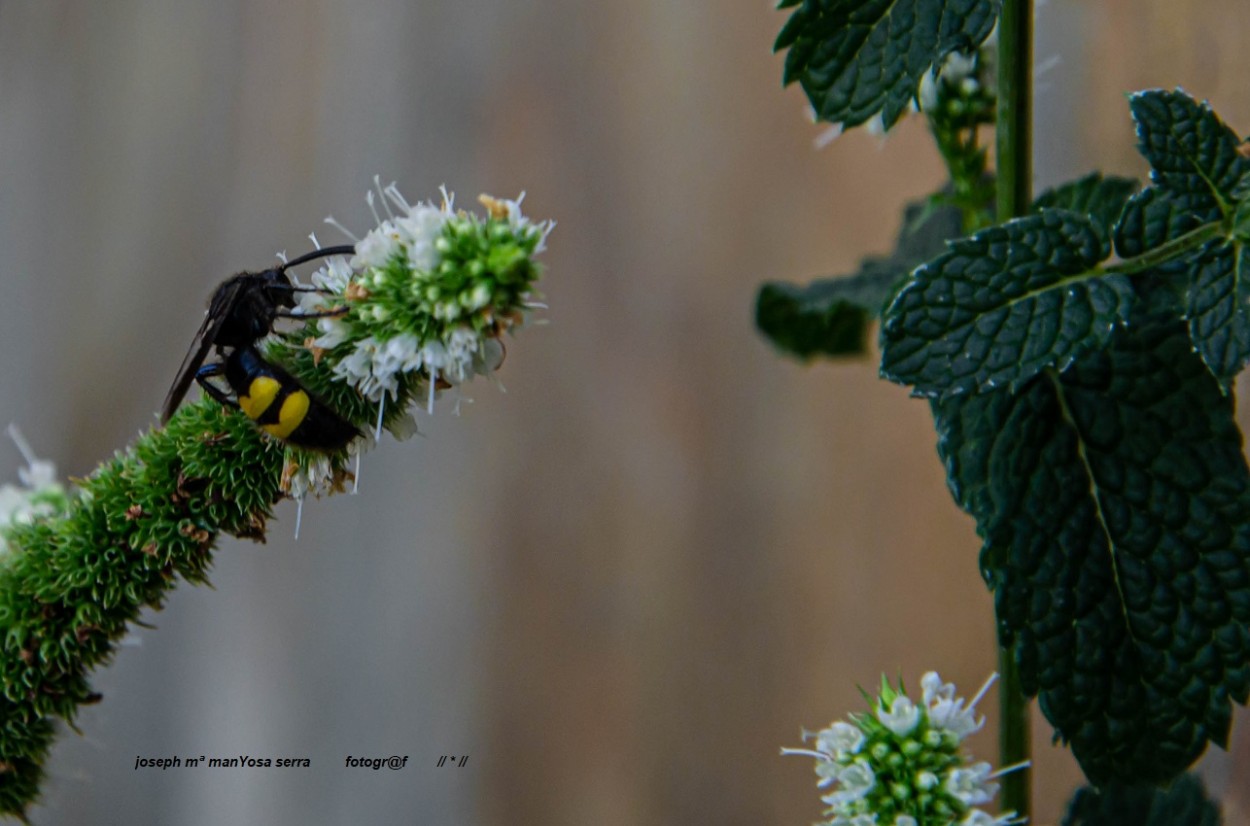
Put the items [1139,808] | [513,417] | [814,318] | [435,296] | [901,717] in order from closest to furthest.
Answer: [435,296] → [901,717] → [1139,808] → [814,318] → [513,417]

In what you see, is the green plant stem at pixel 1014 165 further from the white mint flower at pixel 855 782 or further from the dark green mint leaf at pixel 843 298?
the dark green mint leaf at pixel 843 298

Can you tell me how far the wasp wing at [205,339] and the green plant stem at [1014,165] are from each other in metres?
0.41

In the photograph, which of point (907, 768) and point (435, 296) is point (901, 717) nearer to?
point (907, 768)

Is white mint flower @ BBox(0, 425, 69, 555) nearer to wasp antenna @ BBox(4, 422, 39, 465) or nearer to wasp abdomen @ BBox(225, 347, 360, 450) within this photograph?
wasp antenna @ BBox(4, 422, 39, 465)

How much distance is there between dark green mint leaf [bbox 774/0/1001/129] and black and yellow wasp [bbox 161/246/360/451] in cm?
24

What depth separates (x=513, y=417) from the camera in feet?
4.99

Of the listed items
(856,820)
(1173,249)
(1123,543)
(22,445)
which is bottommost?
(856,820)

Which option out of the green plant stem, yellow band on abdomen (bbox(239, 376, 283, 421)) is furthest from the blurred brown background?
yellow band on abdomen (bbox(239, 376, 283, 421))

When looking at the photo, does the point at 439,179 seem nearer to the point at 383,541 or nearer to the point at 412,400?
the point at 383,541

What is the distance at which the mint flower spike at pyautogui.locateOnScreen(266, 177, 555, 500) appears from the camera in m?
0.45

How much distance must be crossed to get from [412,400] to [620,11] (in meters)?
1.14

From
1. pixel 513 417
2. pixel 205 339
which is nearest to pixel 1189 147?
pixel 205 339

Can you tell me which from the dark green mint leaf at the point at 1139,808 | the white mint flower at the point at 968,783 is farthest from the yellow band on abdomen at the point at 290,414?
the dark green mint leaf at the point at 1139,808

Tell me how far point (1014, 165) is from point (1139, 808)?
1.33 feet
